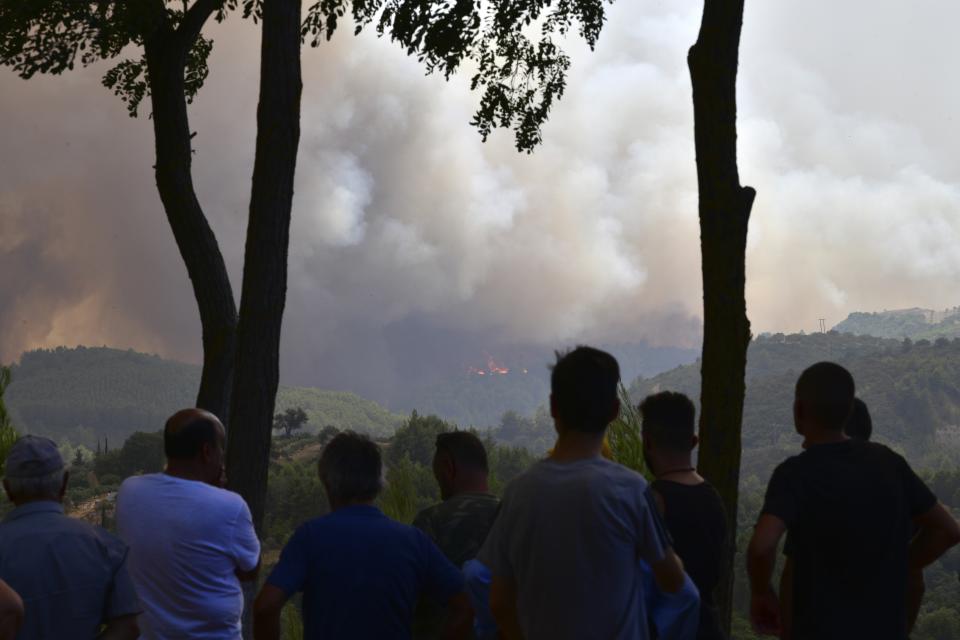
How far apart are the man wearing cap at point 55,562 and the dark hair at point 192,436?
671mm

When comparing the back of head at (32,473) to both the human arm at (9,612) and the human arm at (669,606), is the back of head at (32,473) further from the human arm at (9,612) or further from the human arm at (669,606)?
the human arm at (669,606)

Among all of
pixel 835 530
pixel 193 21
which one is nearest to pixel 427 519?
pixel 835 530

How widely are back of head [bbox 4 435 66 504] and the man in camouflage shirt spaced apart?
133 cm

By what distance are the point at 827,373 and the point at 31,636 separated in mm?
2926

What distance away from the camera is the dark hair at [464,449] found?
455 centimetres

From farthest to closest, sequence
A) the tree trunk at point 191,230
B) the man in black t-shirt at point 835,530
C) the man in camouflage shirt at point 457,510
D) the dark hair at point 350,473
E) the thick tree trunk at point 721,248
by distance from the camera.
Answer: the tree trunk at point 191,230
the thick tree trunk at point 721,248
the man in camouflage shirt at point 457,510
the man in black t-shirt at point 835,530
the dark hair at point 350,473

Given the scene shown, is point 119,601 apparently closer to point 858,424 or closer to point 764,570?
point 764,570

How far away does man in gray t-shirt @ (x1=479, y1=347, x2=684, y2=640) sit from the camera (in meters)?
3.46

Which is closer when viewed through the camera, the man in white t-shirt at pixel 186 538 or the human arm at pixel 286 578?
the human arm at pixel 286 578

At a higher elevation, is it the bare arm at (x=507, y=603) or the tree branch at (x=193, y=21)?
the tree branch at (x=193, y=21)

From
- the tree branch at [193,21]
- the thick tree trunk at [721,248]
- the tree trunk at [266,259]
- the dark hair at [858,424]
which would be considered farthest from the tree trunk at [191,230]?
the dark hair at [858,424]

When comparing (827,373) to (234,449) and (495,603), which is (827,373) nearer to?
(495,603)

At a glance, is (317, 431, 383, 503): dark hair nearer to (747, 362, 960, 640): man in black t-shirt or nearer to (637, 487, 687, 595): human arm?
(637, 487, 687, 595): human arm

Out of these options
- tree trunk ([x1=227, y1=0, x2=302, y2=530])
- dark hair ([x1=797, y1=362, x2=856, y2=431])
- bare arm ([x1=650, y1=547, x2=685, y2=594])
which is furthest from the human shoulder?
tree trunk ([x1=227, y1=0, x2=302, y2=530])
